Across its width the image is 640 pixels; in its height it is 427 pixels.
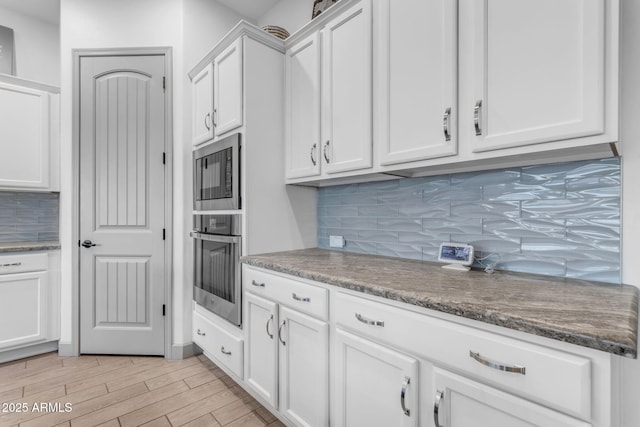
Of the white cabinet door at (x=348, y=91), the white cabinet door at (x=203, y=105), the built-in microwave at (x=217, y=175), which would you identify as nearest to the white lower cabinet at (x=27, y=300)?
the built-in microwave at (x=217, y=175)

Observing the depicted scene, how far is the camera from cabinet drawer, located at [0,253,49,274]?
7.94ft

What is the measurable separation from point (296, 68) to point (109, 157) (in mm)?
1717

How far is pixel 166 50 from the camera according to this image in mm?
2541

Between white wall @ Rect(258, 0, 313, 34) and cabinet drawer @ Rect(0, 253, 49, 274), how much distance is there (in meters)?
2.78

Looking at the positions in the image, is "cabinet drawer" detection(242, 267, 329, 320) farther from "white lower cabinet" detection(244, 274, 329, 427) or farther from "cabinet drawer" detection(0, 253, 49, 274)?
"cabinet drawer" detection(0, 253, 49, 274)

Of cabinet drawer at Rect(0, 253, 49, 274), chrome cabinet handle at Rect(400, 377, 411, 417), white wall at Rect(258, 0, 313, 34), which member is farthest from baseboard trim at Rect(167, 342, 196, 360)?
white wall at Rect(258, 0, 313, 34)

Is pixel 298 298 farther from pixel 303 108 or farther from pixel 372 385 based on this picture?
pixel 303 108

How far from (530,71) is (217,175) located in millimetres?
1811

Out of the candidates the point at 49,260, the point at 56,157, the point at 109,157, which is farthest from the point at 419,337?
the point at 56,157

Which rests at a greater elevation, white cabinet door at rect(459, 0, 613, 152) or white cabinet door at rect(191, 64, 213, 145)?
white cabinet door at rect(191, 64, 213, 145)

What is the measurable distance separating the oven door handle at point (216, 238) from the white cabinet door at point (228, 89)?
706 mm

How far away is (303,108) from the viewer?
1.98m

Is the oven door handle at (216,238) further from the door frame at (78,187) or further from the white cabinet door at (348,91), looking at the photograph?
the white cabinet door at (348,91)

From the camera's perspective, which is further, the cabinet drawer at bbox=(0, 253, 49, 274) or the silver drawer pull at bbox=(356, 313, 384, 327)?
the cabinet drawer at bbox=(0, 253, 49, 274)
